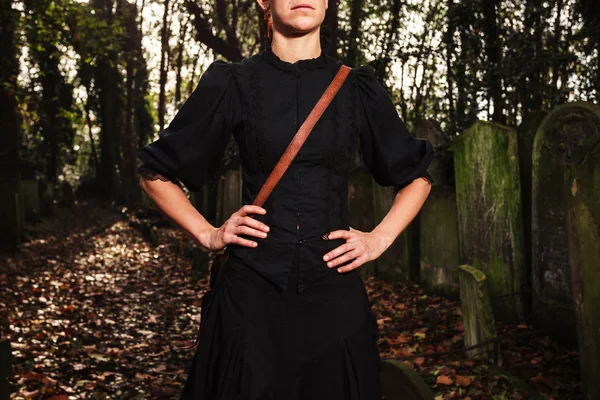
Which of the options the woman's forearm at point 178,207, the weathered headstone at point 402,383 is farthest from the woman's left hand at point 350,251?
the weathered headstone at point 402,383

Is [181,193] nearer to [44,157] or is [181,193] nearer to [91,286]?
[91,286]

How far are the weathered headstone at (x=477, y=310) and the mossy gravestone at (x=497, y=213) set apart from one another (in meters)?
1.17

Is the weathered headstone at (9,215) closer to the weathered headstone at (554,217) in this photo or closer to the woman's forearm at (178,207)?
the weathered headstone at (554,217)

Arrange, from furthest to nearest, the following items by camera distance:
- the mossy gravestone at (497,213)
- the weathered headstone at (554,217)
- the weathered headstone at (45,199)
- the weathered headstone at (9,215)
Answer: the weathered headstone at (45,199) < the weathered headstone at (9,215) < the mossy gravestone at (497,213) < the weathered headstone at (554,217)

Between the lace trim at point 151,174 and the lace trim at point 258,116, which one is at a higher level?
the lace trim at point 258,116

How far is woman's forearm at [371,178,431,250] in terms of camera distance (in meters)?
2.22

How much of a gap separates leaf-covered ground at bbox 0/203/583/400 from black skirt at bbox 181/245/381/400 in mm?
2285

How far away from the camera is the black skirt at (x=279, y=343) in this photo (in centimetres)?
198

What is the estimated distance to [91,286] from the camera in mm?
9953

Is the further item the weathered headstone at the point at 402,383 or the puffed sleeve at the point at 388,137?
the weathered headstone at the point at 402,383

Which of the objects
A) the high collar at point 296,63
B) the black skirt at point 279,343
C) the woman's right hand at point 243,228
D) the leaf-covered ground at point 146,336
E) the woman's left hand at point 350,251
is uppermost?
the high collar at point 296,63

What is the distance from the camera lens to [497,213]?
20.1 ft

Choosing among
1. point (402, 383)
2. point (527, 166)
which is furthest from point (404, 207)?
point (527, 166)

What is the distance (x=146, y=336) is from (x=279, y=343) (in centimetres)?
546
